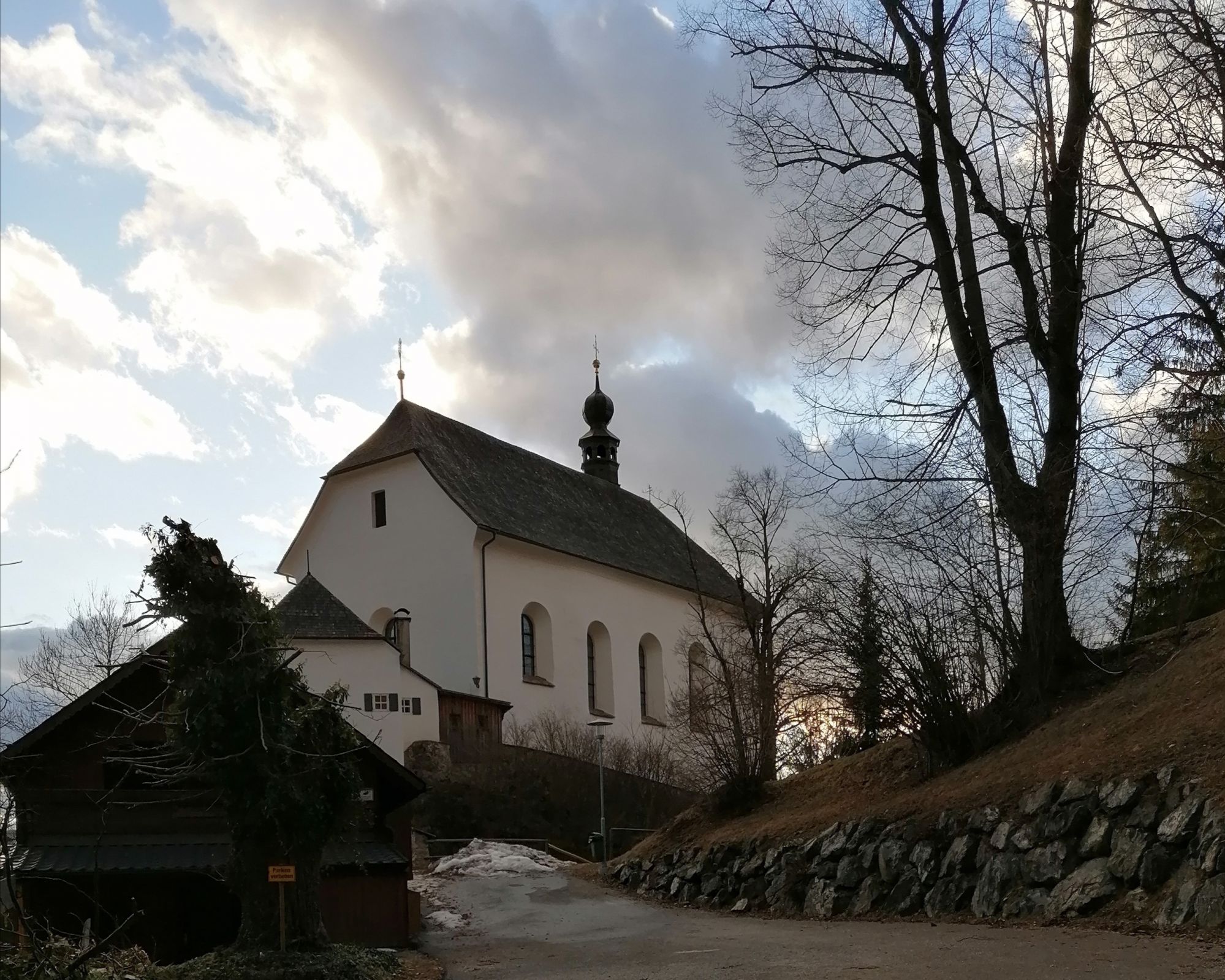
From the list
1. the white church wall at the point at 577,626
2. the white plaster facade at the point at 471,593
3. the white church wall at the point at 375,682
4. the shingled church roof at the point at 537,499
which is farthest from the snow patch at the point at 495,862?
the shingled church roof at the point at 537,499

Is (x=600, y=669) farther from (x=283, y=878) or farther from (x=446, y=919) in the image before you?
(x=283, y=878)

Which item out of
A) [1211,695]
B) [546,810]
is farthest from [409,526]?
[1211,695]

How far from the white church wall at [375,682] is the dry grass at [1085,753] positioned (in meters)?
12.6

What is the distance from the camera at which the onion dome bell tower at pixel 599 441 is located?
53.2 meters

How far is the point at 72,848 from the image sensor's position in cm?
1930

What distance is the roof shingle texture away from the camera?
32344 mm

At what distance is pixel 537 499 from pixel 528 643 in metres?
5.71

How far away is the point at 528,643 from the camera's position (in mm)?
39938

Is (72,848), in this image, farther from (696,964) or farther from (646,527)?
(646,527)

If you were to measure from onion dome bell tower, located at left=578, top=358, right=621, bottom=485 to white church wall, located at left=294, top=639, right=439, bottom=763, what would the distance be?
20.7 metres

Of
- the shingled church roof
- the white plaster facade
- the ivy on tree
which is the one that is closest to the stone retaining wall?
the ivy on tree

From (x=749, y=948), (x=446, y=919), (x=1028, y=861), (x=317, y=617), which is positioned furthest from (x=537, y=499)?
(x=1028, y=861)

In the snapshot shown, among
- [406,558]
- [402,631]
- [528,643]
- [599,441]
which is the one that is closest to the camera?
[402,631]

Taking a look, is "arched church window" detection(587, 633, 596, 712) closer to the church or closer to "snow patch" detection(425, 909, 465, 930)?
the church
